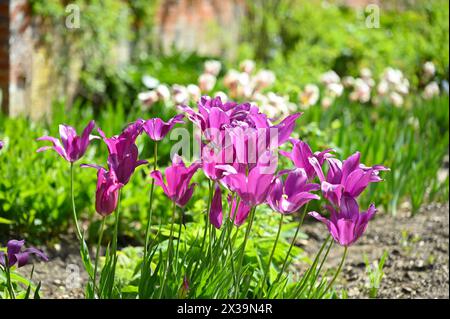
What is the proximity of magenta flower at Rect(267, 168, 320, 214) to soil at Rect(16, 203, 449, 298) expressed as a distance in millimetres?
1465

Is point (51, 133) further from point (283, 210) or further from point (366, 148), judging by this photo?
point (283, 210)

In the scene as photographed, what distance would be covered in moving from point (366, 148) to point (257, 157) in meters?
2.49

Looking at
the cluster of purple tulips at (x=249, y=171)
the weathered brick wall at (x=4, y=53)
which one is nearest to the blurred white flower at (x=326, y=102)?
the weathered brick wall at (x=4, y=53)

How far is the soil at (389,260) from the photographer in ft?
10.2

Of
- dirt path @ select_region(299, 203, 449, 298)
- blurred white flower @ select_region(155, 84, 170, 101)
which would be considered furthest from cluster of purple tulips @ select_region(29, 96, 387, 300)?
blurred white flower @ select_region(155, 84, 170, 101)

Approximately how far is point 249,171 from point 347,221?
27 centimetres

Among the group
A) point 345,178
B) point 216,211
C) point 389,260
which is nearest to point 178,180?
point 216,211

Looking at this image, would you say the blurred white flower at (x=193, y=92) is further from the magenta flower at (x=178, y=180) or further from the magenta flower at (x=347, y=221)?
the magenta flower at (x=347, y=221)

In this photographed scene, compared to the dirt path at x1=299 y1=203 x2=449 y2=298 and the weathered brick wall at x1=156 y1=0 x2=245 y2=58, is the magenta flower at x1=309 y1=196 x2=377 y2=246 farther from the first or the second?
the weathered brick wall at x1=156 y1=0 x2=245 y2=58

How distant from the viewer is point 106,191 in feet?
5.86

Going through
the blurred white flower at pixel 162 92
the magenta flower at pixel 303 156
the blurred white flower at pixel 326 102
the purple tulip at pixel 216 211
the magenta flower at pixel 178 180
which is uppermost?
the magenta flower at pixel 303 156

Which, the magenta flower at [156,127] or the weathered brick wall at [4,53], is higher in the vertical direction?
→ the magenta flower at [156,127]

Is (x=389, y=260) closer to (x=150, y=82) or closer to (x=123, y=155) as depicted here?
(x=123, y=155)
